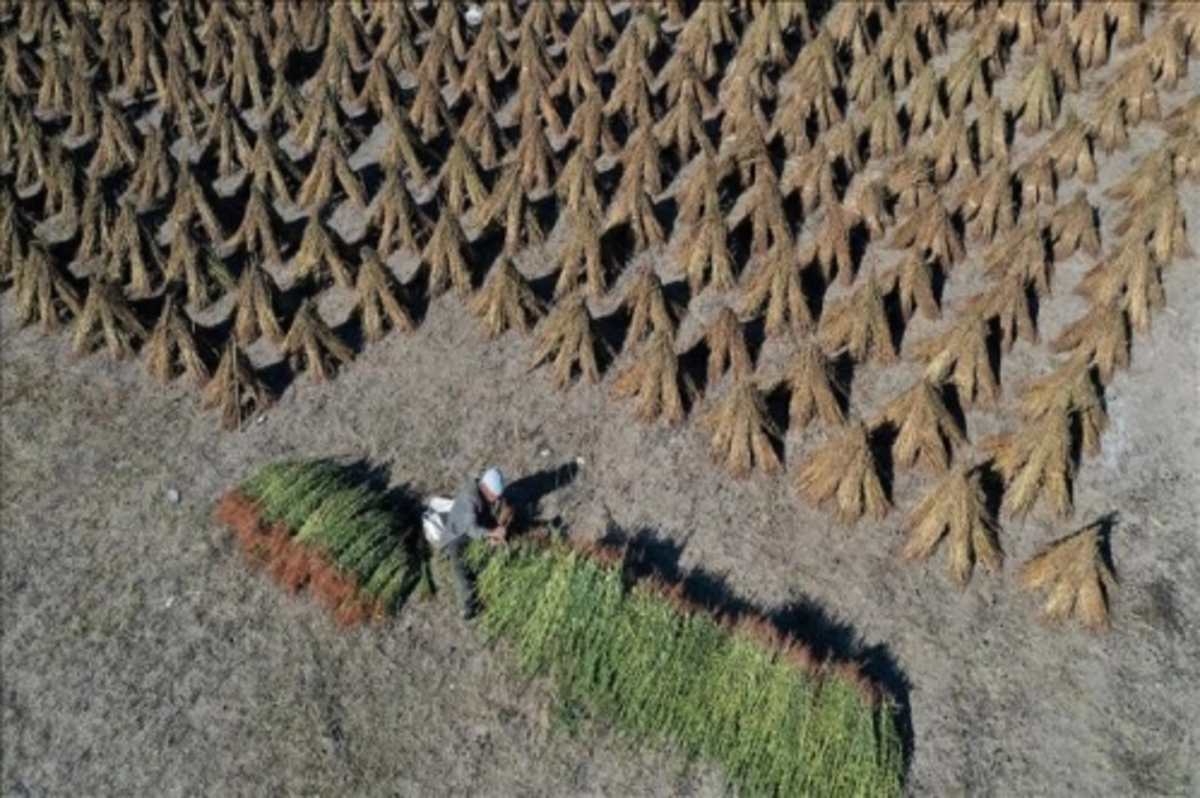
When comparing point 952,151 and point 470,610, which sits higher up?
point 952,151

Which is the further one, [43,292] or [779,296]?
[43,292]

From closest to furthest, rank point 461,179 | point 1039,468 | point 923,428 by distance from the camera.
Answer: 1. point 1039,468
2. point 923,428
3. point 461,179

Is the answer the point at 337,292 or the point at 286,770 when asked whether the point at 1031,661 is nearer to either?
the point at 286,770

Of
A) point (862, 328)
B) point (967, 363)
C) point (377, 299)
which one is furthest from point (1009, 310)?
point (377, 299)

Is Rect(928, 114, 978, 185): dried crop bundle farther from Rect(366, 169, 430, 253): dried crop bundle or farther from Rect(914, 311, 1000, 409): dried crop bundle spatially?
Rect(366, 169, 430, 253): dried crop bundle

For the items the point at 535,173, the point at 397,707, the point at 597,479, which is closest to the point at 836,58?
the point at 535,173

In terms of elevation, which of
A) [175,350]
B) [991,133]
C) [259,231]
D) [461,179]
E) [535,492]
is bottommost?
[535,492]

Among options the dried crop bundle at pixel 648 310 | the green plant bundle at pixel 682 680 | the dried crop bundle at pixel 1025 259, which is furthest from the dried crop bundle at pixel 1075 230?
the green plant bundle at pixel 682 680

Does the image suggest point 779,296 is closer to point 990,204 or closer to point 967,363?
point 967,363
